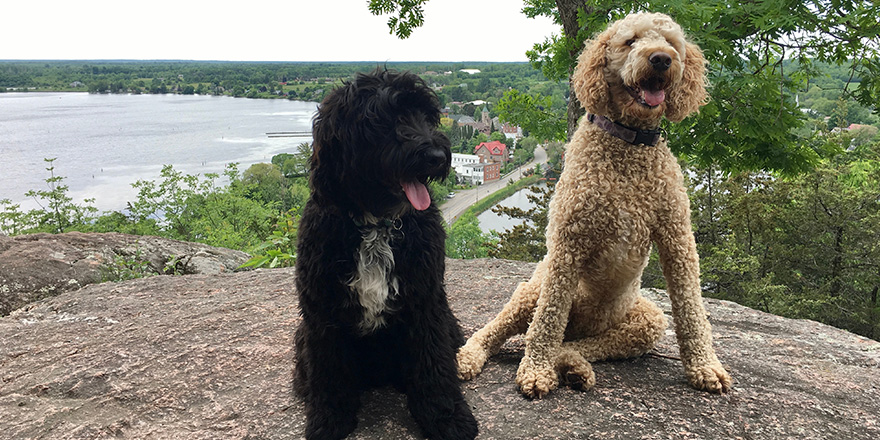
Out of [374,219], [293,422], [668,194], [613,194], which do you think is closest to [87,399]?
[293,422]

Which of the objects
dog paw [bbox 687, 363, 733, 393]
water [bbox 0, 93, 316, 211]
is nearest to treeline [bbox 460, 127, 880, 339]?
dog paw [bbox 687, 363, 733, 393]

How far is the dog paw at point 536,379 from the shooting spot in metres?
2.72

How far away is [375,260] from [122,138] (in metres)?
27.3

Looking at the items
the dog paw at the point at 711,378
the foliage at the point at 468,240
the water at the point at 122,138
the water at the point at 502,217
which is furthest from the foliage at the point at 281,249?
the water at the point at 502,217

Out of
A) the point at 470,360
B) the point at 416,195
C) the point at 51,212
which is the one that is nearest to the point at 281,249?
the point at 470,360

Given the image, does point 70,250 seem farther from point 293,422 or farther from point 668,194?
point 668,194

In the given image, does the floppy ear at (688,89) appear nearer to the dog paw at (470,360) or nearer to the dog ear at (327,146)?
the dog ear at (327,146)

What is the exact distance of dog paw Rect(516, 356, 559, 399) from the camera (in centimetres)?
272

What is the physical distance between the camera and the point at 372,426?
2582mm

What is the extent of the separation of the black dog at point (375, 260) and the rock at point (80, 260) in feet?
15.1

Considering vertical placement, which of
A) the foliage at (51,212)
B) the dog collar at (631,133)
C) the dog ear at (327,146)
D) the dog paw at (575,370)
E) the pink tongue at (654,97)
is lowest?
the foliage at (51,212)

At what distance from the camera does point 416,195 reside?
7.07 feet

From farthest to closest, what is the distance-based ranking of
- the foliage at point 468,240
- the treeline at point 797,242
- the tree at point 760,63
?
1. the foliage at point 468,240
2. the treeline at point 797,242
3. the tree at point 760,63

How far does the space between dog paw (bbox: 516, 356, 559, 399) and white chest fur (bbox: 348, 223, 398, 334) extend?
3.20 ft
